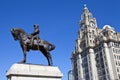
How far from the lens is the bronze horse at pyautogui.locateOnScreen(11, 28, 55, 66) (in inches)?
719

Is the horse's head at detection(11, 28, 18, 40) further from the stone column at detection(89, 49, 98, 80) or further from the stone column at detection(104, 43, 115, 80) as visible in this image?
the stone column at detection(89, 49, 98, 80)

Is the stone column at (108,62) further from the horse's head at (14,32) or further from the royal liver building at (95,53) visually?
the horse's head at (14,32)

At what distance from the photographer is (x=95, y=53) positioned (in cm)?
10306

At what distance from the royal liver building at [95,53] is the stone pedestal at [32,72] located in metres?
75.6

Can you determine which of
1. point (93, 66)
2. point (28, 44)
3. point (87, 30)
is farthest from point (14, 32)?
point (87, 30)

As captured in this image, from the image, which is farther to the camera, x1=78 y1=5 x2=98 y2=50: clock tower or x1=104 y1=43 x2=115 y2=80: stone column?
x1=78 y1=5 x2=98 y2=50: clock tower

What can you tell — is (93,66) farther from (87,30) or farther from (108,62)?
(87,30)

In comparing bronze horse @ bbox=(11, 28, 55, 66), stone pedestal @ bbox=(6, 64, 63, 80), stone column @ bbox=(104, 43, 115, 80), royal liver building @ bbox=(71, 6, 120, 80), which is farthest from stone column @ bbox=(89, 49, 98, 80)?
stone pedestal @ bbox=(6, 64, 63, 80)

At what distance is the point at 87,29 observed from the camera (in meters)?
110

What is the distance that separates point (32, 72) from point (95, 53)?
8823 cm

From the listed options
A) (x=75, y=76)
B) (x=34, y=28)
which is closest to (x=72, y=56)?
(x=75, y=76)

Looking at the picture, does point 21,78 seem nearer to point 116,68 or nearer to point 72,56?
point 116,68

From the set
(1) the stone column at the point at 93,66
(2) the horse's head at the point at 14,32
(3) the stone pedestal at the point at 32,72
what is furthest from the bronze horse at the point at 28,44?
(1) the stone column at the point at 93,66

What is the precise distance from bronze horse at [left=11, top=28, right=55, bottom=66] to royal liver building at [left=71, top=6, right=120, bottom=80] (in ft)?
245
